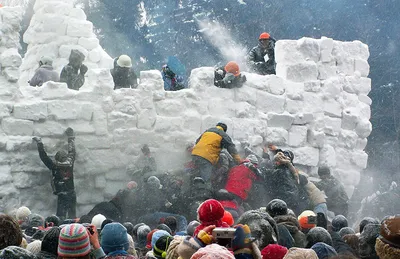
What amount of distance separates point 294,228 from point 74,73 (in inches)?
226

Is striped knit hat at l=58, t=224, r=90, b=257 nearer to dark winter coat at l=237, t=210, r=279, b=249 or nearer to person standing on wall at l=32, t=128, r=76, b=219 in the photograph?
dark winter coat at l=237, t=210, r=279, b=249

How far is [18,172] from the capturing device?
9.02 m

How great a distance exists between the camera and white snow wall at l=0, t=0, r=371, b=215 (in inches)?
361

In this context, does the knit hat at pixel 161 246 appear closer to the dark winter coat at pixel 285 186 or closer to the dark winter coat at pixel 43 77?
the dark winter coat at pixel 285 186

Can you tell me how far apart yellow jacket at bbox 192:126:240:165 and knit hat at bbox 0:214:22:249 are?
535 cm

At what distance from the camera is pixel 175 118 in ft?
33.6

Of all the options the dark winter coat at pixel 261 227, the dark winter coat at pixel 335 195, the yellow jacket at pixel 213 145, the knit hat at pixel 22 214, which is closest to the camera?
the dark winter coat at pixel 261 227

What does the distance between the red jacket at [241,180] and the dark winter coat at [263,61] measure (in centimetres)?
252

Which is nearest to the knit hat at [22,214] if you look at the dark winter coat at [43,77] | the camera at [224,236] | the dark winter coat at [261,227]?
the dark winter coat at [43,77]

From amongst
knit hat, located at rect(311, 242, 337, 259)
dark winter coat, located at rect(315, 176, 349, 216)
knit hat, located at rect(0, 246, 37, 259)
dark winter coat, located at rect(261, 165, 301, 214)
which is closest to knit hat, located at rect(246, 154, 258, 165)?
dark winter coat, located at rect(261, 165, 301, 214)

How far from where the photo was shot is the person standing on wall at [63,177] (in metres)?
9.03

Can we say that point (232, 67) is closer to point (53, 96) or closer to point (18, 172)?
point (53, 96)

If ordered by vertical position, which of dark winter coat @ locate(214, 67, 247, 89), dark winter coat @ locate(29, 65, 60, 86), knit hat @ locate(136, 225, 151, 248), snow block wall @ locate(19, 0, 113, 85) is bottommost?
knit hat @ locate(136, 225, 151, 248)

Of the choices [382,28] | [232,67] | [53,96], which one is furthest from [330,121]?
[382,28]
